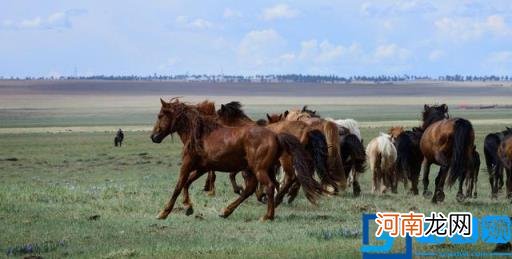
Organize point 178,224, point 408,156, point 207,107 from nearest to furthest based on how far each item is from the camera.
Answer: point 178,224
point 207,107
point 408,156

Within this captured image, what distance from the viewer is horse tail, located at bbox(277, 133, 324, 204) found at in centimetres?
1361

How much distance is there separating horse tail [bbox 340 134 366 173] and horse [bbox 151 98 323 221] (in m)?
4.04

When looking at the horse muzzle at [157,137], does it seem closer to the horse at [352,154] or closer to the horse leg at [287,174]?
the horse leg at [287,174]

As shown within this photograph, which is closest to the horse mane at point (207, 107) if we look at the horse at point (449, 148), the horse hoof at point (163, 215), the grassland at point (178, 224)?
the grassland at point (178, 224)

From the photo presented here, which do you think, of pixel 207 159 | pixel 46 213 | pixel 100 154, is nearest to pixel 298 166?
pixel 207 159

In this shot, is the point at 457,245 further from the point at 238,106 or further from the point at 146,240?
the point at 238,106

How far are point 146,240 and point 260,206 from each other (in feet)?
13.7

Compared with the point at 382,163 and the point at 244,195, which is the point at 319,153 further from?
the point at 382,163

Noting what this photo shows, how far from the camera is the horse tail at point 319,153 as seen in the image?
1527cm

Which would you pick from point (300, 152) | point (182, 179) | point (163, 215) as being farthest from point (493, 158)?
point (163, 215)

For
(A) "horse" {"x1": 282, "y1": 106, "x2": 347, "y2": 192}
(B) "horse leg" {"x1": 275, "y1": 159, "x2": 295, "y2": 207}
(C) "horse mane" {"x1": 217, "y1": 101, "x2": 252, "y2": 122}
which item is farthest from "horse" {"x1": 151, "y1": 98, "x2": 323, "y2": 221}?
(A) "horse" {"x1": 282, "y1": 106, "x2": 347, "y2": 192}

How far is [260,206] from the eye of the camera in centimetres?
1531

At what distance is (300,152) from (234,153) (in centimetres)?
97

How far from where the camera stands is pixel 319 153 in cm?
1536
